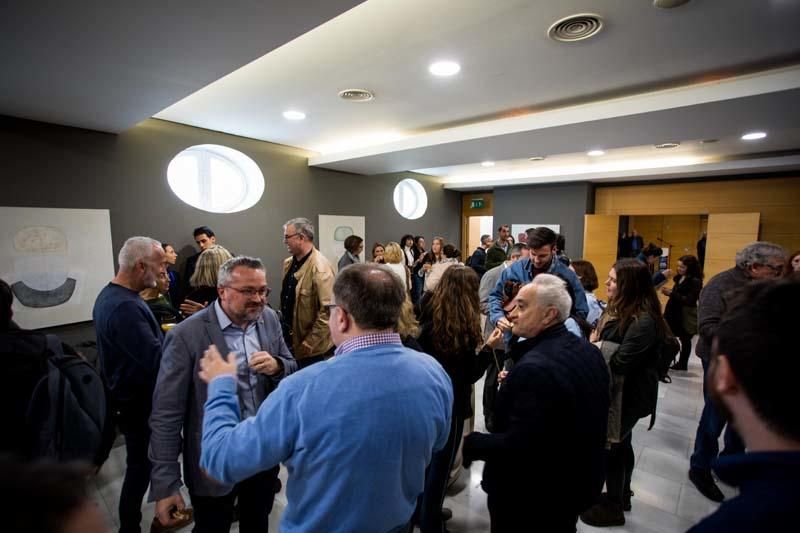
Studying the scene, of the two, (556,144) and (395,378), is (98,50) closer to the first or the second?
(395,378)

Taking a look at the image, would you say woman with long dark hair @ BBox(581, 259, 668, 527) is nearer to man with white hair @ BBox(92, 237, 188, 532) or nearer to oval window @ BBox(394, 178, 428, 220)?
man with white hair @ BBox(92, 237, 188, 532)

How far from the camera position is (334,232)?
A: 19.6 feet

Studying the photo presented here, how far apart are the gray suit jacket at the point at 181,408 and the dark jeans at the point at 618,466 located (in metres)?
2.09

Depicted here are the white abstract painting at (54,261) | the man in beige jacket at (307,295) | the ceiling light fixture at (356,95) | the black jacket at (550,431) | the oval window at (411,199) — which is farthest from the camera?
the oval window at (411,199)

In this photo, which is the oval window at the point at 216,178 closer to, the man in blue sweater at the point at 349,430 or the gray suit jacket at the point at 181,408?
the gray suit jacket at the point at 181,408

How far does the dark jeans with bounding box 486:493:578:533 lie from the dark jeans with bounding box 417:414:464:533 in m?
0.39

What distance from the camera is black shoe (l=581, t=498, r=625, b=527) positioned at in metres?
2.12

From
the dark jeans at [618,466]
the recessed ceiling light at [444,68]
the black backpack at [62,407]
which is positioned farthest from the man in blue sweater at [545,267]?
the black backpack at [62,407]

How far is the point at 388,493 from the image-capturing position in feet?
3.06

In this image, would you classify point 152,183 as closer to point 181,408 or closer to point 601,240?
point 181,408

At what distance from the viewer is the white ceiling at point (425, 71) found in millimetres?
1802

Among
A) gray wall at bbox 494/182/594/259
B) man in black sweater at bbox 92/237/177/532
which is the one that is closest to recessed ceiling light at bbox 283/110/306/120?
man in black sweater at bbox 92/237/177/532

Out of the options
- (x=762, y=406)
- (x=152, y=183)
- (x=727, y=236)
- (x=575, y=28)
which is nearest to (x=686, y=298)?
(x=727, y=236)

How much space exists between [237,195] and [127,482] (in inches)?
155
